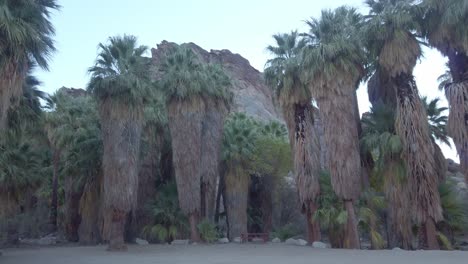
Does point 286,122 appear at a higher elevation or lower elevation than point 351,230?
higher

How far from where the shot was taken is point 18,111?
2055 cm

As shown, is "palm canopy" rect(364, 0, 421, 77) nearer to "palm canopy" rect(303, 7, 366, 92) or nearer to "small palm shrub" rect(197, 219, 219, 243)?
"palm canopy" rect(303, 7, 366, 92)

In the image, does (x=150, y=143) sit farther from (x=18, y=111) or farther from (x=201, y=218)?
(x=18, y=111)

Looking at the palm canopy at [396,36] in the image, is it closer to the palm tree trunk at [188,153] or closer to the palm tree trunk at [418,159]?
the palm tree trunk at [418,159]

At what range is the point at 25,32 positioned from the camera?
1447 cm

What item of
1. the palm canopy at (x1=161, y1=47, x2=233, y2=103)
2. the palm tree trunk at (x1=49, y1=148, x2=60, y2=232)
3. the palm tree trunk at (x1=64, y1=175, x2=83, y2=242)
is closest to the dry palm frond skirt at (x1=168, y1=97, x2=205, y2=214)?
the palm canopy at (x1=161, y1=47, x2=233, y2=103)

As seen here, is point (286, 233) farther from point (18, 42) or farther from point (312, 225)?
point (18, 42)

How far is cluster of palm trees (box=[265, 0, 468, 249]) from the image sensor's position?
20109mm

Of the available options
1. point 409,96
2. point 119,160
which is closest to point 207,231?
point 119,160

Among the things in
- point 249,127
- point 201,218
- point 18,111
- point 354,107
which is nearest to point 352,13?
point 354,107

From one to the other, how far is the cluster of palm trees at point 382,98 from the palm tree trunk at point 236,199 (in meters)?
6.79

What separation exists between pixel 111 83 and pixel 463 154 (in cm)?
1719

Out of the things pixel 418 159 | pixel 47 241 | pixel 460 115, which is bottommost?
pixel 47 241

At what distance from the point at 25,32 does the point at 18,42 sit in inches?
14.1
